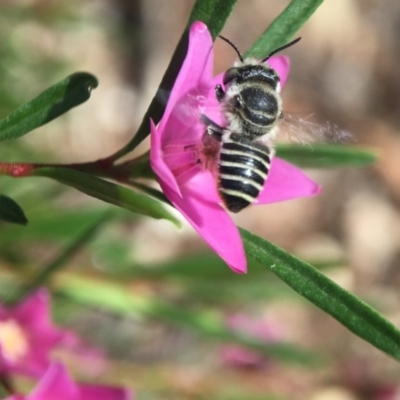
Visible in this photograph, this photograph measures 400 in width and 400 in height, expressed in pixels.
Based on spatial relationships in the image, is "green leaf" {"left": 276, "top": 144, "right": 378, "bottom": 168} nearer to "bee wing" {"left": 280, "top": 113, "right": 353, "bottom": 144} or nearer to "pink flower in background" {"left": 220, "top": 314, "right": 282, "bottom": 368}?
"bee wing" {"left": 280, "top": 113, "right": 353, "bottom": 144}

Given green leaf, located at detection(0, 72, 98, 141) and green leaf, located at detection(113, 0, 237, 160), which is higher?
green leaf, located at detection(113, 0, 237, 160)

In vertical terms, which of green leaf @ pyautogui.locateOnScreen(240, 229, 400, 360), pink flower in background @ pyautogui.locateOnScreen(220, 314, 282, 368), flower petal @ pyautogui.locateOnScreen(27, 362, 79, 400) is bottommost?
flower petal @ pyautogui.locateOnScreen(27, 362, 79, 400)

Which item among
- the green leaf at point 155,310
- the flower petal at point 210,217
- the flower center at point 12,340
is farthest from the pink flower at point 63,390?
the green leaf at point 155,310

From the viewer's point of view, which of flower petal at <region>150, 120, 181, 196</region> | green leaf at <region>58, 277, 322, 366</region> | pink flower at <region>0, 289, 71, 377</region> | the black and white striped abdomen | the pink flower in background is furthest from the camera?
the pink flower in background

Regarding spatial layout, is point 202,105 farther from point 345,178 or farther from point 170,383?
point 345,178

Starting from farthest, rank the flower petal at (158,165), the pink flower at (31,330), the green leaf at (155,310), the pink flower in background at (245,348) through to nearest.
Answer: the pink flower in background at (245,348) → the green leaf at (155,310) → the pink flower at (31,330) → the flower petal at (158,165)

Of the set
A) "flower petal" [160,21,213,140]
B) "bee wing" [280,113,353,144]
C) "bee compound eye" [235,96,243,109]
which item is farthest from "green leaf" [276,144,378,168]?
"flower petal" [160,21,213,140]

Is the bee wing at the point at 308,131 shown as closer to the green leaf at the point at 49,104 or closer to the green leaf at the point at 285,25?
the green leaf at the point at 285,25
